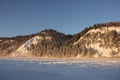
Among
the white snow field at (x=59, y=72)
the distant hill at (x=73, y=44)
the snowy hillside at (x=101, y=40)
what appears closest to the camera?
the white snow field at (x=59, y=72)

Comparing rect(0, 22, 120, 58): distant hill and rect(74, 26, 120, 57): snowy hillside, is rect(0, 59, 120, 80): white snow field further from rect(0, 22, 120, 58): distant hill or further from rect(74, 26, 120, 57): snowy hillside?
rect(74, 26, 120, 57): snowy hillside

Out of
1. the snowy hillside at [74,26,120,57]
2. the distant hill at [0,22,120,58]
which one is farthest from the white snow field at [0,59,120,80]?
the snowy hillside at [74,26,120,57]

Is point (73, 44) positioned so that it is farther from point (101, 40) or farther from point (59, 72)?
point (59, 72)

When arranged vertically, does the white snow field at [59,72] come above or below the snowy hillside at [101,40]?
below

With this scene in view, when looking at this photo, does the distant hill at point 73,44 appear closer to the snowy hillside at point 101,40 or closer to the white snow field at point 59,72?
the snowy hillside at point 101,40

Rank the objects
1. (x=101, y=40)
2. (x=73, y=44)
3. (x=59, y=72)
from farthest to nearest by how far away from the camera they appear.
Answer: (x=73, y=44) → (x=101, y=40) → (x=59, y=72)

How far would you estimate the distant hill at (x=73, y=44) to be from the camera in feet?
242

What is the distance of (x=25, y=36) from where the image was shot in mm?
110750

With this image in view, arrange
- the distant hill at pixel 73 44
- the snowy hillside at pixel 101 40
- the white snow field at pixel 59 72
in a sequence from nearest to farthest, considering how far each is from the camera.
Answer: the white snow field at pixel 59 72 < the snowy hillside at pixel 101 40 < the distant hill at pixel 73 44

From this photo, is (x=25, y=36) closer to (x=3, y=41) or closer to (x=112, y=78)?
(x=3, y=41)

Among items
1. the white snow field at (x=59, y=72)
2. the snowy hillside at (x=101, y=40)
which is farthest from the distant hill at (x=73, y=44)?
the white snow field at (x=59, y=72)

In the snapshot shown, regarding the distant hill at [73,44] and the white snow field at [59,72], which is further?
the distant hill at [73,44]

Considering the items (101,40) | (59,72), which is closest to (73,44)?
(101,40)

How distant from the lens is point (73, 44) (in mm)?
82688
